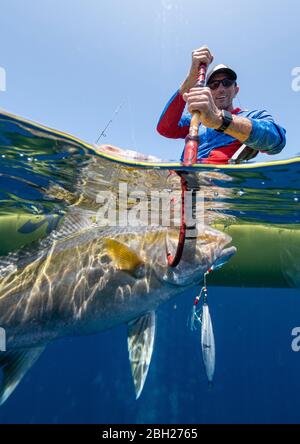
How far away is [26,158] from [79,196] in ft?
8.04

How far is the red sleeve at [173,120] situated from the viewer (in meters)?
5.54

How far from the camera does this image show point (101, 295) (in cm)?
408

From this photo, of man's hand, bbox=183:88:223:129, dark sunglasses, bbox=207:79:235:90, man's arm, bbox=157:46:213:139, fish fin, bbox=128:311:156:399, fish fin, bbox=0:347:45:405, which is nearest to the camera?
man's hand, bbox=183:88:223:129

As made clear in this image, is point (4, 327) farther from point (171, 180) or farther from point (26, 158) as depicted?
point (171, 180)

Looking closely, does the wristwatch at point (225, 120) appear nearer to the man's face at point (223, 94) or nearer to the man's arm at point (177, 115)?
the man's arm at point (177, 115)

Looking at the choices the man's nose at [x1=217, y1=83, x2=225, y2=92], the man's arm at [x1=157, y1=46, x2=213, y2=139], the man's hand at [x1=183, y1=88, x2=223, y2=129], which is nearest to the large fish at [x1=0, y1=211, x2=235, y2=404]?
the man's hand at [x1=183, y1=88, x2=223, y2=129]

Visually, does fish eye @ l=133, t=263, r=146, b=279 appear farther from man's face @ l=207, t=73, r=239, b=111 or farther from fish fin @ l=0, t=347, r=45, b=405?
man's face @ l=207, t=73, r=239, b=111

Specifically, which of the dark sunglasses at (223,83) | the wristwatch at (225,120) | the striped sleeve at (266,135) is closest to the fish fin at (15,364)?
the wristwatch at (225,120)

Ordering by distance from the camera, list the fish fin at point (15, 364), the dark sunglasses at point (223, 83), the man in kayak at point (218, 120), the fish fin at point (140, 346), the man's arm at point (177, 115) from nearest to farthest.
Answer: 1. the man in kayak at point (218, 120)
2. the fish fin at point (140, 346)
3. the fish fin at point (15, 364)
4. the man's arm at point (177, 115)
5. the dark sunglasses at point (223, 83)

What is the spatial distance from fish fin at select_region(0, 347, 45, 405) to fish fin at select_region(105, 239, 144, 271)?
1.72 metres

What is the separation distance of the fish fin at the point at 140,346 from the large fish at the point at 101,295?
0.01m

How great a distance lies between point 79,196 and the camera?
361 inches

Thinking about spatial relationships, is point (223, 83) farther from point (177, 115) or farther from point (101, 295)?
point (101, 295)

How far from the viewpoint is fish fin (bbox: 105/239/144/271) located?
12.6 ft
